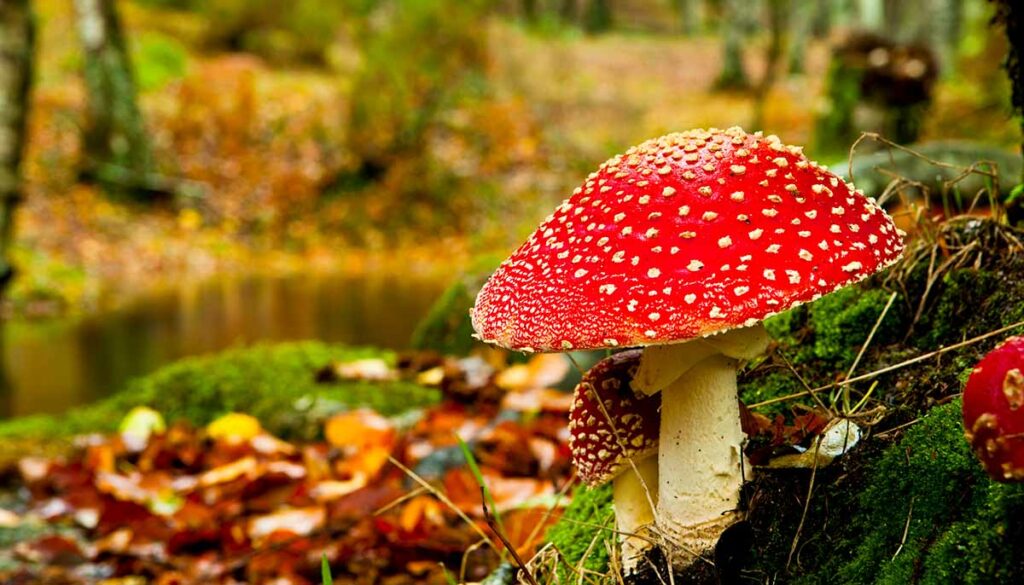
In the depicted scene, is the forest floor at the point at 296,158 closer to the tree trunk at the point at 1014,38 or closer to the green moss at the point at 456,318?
the green moss at the point at 456,318

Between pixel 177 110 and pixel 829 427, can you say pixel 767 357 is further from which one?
pixel 177 110

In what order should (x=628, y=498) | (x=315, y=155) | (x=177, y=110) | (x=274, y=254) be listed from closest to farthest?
(x=628, y=498) → (x=274, y=254) → (x=315, y=155) → (x=177, y=110)

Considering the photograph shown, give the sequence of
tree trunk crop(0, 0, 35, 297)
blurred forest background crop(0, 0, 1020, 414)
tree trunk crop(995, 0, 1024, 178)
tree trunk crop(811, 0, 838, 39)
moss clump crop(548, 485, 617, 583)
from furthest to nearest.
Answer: tree trunk crop(811, 0, 838, 39), blurred forest background crop(0, 0, 1020, 414), tree trunk crop(0, 0, 35, 297), tree trunk crop(995, 0, 1024, 178), moss clump crop(548, 485, 617, 583)

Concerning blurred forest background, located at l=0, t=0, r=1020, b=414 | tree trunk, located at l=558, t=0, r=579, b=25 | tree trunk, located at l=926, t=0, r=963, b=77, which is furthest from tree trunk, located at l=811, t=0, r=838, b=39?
tree trunk, located at l=926, t=0, r=963, b=77

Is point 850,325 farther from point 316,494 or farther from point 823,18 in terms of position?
point 823,18

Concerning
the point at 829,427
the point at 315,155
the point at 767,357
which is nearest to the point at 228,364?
the point at 767,357

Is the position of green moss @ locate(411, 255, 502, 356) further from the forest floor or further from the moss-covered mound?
the forest floor

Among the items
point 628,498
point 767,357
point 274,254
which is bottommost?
point 274,254
